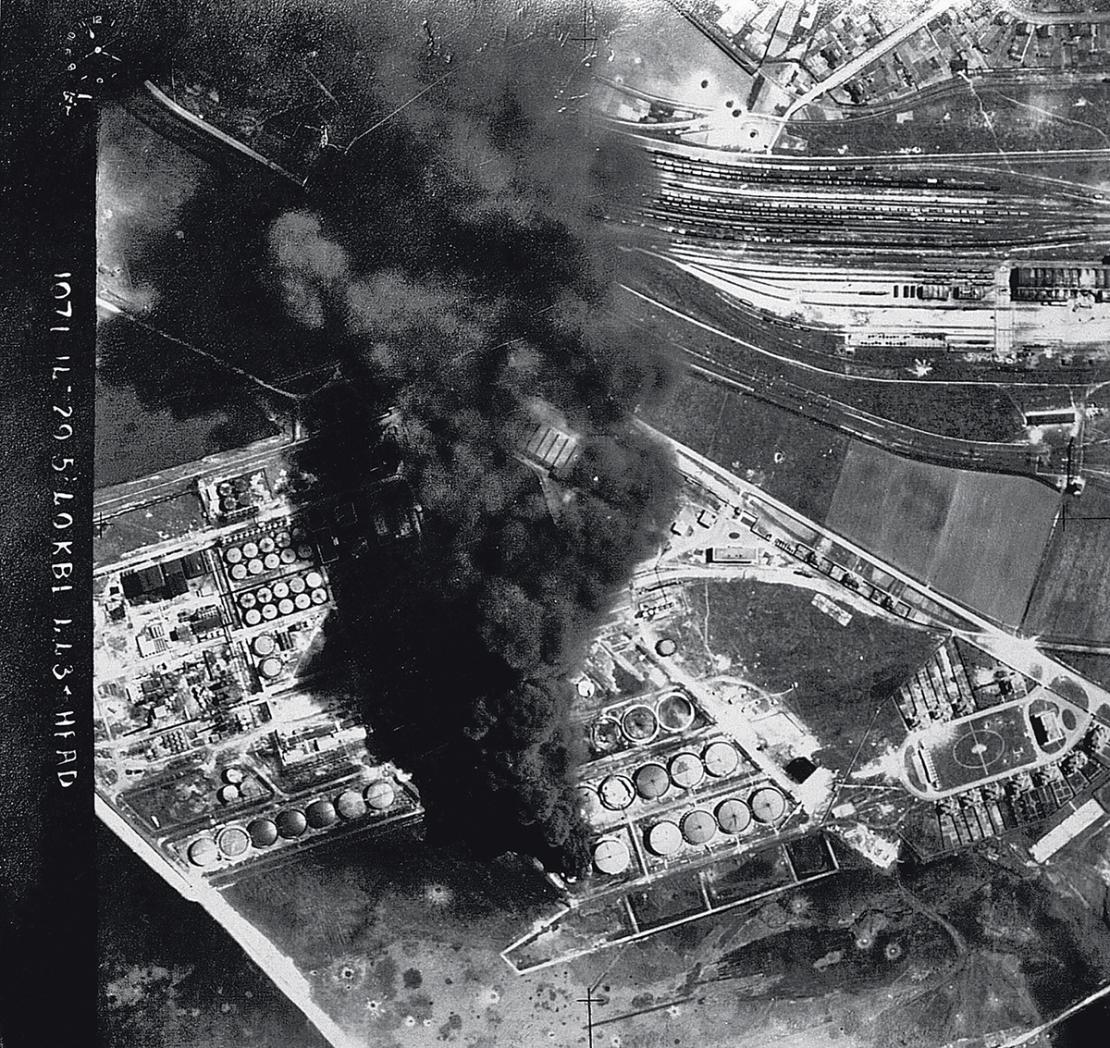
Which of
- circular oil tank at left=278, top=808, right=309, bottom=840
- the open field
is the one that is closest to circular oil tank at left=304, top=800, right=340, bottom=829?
circular oil tank at left=278, top=808, right=309, bottom=840

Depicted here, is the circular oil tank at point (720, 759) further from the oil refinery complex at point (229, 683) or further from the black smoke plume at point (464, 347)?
the oil refinery complex at point (229, 683)

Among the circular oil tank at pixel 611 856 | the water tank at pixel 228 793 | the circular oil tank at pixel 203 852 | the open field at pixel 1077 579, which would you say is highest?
the open field at pixel 1077 579

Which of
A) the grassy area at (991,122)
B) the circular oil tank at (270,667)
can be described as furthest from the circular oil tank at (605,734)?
the grassy area at (991,122)

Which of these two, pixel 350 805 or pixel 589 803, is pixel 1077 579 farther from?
pixel 350 805

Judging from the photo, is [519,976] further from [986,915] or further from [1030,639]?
[1030,639]

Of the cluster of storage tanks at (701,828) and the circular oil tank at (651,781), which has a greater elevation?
the circular oil tank at (651,781)

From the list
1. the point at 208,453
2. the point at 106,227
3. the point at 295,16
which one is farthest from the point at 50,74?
the point at 208,453
